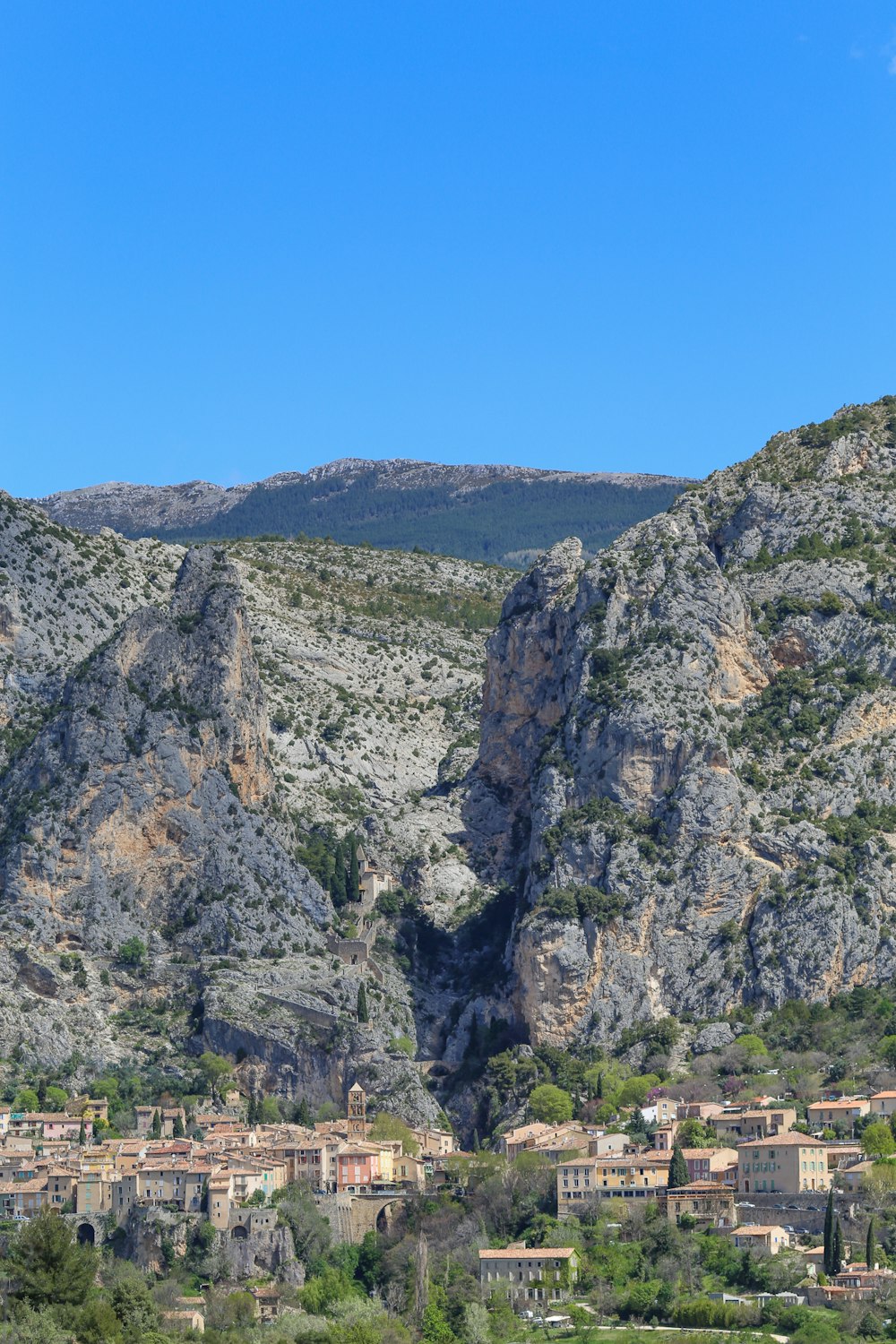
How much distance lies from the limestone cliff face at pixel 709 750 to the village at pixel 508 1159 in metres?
10.9

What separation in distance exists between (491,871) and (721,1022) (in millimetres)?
21762

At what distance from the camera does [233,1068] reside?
15438 centimetres

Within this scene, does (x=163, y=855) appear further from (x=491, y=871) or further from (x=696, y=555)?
(x=696, y=555)

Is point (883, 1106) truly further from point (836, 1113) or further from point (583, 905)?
point (583, 905)

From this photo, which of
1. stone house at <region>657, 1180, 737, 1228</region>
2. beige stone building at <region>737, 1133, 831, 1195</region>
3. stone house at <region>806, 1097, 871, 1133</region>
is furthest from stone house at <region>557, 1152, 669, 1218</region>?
stone house at <region>806, 1097, 871, 1133</region>

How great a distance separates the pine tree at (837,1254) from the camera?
125 meters

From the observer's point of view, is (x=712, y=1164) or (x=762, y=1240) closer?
(x=762, y=1240)

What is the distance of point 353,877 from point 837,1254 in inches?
1964

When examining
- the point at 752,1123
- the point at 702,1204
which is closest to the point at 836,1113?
the point at 752,1123

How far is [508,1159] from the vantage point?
144 m

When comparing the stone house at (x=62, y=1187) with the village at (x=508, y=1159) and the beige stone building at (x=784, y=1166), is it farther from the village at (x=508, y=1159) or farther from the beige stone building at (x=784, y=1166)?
the beige stone building at (x=784, y=1166)

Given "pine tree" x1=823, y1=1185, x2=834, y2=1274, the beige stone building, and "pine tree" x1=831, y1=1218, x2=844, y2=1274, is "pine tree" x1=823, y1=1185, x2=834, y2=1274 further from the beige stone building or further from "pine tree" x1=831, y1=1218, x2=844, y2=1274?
the beige stone building

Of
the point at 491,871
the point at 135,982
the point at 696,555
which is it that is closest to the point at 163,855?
the point at 135,982

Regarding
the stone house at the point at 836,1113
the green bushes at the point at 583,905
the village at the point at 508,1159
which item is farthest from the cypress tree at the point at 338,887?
the stone house at the point at 836,1113
